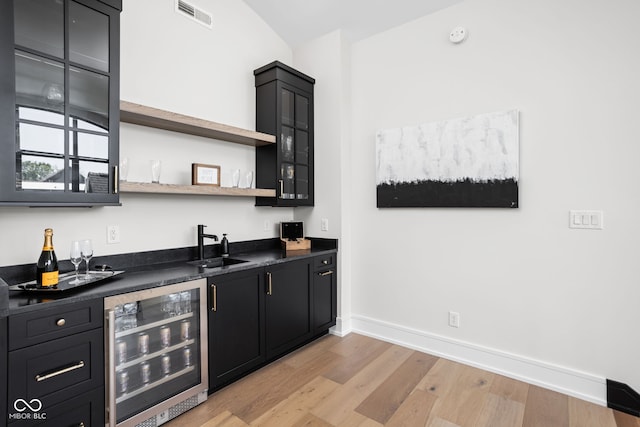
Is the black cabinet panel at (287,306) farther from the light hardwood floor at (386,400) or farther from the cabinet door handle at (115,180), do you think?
the cabinet door handle at (115,180)

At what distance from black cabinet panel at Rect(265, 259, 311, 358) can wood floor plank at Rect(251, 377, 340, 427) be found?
0.43 metres

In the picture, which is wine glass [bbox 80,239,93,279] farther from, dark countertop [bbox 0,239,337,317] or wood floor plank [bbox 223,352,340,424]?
wood floor plank [bbox 223,352,340,424]

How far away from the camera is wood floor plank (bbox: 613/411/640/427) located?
1928mm

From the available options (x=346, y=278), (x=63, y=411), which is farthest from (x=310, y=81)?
(x=63, y=411)

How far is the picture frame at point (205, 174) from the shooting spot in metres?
2.53

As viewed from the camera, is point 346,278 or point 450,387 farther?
point 346,278

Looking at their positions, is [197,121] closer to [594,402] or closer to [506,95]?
[506,95]

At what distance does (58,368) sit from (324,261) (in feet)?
6.82

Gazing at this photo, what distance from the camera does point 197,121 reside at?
242 cm

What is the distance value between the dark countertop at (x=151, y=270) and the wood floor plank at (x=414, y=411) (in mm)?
1343

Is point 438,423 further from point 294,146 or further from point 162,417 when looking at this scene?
point 294,146

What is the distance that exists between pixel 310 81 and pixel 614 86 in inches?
95.7

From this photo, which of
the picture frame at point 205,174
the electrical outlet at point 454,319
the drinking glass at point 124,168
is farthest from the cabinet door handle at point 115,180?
the electrical outlet at point 454,319

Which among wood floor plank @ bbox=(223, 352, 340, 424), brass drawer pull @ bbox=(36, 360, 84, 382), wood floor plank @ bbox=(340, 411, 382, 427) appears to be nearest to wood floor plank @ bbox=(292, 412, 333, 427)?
wood floor plank @ bbox=(340, 411, 382, 427)
